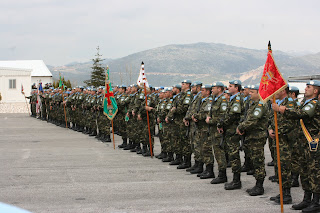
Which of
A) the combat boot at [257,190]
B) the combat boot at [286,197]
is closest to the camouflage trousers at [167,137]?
the combat boot at [257,190]

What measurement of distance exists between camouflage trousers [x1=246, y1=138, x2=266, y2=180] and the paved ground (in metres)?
0.43

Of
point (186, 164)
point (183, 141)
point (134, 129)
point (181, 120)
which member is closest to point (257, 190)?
point (186, 164)

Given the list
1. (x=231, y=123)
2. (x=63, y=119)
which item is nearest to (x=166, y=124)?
(x=231, y=123)

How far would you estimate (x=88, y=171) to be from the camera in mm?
11188

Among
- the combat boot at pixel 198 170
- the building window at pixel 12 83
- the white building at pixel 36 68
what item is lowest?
the combat boot at pixel 198 170

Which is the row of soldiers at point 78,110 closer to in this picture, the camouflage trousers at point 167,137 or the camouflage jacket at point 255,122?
the camouflage trousers at point 167,137

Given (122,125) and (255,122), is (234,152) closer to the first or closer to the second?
(255,122)

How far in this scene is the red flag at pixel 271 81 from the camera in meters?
7.34

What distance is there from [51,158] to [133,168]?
3.06 m

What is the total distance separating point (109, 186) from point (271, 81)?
13.0ft

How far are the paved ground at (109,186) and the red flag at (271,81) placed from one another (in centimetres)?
185

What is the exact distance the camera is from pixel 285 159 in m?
7.95

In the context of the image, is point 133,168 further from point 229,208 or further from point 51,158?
point 229,208

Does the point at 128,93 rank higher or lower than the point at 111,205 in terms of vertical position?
higher
